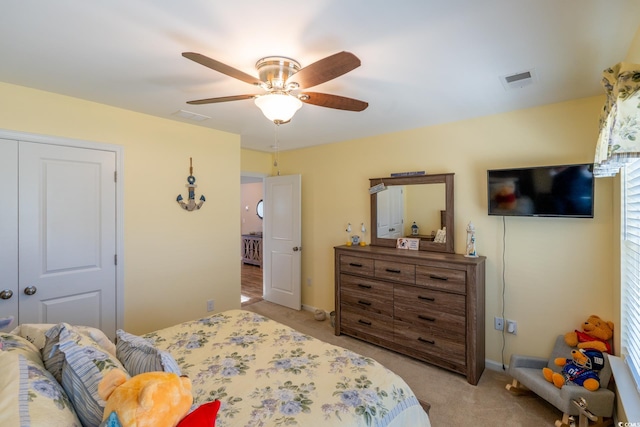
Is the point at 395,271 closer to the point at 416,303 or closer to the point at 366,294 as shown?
the point at 416,303

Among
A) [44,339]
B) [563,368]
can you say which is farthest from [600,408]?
[44,339]

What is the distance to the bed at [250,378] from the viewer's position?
1.02 meters

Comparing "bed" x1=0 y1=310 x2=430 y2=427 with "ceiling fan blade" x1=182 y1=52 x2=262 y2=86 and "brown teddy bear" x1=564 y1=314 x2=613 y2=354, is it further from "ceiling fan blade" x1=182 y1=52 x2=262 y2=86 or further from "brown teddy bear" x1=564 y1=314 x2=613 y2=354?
"brown teddy bear" x1=564 y1=314 x2=613 y2=354

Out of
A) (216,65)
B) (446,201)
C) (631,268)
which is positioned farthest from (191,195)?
(631,268)

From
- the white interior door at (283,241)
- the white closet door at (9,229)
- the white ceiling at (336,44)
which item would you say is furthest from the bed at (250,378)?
the white interior door at (283,241)

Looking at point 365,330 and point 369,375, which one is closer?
point 369,375

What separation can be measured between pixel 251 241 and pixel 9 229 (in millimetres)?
5600

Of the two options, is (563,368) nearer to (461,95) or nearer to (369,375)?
(369,375)

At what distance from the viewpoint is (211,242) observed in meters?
3.39

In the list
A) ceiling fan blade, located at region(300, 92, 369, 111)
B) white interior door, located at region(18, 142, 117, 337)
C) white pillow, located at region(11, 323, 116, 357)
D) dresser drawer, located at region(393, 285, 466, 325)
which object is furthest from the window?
white interior door, located at region(18, 142, 117, 337)

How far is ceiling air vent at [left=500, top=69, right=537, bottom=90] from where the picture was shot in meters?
1.95

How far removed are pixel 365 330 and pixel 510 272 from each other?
61.3 inches

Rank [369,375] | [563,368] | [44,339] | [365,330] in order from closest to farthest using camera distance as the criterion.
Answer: [44,339], [369,375], [563,368], [365,330]

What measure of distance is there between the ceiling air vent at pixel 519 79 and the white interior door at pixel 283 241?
2.77 metres
